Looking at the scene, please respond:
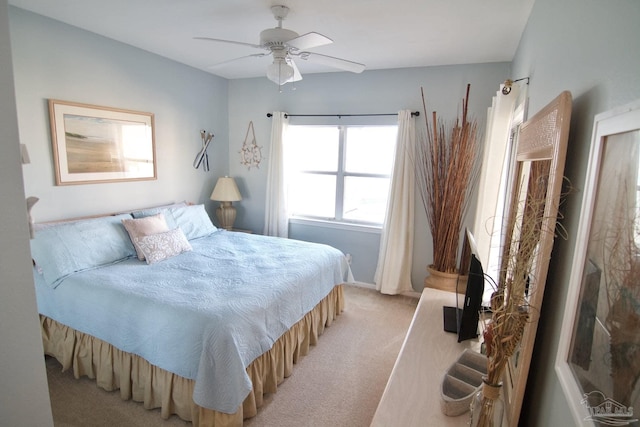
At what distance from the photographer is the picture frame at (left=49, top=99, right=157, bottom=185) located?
2.65 meters

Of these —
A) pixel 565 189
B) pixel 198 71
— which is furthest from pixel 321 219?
pixel 565 189

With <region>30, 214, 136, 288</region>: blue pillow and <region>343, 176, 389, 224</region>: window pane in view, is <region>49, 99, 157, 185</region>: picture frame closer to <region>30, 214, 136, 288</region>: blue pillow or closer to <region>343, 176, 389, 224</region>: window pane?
<region>30, 214, 136, 288</region>: blue pillow

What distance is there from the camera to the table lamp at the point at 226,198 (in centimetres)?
405

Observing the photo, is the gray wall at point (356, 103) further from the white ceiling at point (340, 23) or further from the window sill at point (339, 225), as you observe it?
the white ceiling at point (340, 23)

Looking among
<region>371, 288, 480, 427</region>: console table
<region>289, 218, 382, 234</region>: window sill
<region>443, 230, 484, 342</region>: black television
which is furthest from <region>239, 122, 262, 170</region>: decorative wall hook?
<region>443, 230, 484, 342</region>: black television

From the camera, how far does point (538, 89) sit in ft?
4.77

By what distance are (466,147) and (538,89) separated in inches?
65.0

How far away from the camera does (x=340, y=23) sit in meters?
2.35

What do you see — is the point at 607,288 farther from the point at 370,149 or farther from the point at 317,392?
the point at 370,149

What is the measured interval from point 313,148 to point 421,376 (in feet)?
10.4

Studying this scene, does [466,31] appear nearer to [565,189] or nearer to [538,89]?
[538,89]

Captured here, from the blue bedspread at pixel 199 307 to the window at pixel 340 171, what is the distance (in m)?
1.32

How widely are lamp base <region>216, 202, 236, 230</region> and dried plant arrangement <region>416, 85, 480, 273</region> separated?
2.41 meters

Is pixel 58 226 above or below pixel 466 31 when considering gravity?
below
